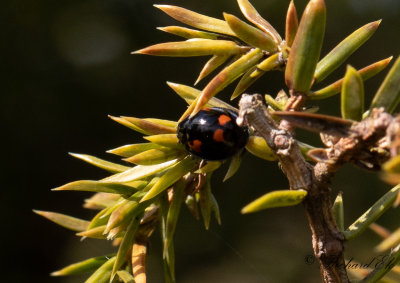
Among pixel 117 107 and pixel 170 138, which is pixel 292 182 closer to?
pixel 170 138

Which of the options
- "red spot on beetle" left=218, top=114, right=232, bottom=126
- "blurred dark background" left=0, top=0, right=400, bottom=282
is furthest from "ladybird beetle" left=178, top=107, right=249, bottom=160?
"blurred dark background" left=0, top=0, right=400, bottom=282

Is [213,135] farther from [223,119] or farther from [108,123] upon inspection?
[108,123]

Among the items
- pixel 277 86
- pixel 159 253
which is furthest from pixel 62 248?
pixel 277 86

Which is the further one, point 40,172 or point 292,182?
point 40,172

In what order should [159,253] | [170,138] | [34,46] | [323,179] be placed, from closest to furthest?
[323,179], [170,138], [159,253], [34,46]

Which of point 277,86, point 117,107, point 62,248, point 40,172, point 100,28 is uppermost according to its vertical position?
point 100,28

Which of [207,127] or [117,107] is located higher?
[207,127]

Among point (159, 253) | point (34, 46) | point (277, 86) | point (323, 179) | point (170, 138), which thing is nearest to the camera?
point (323, 179)
